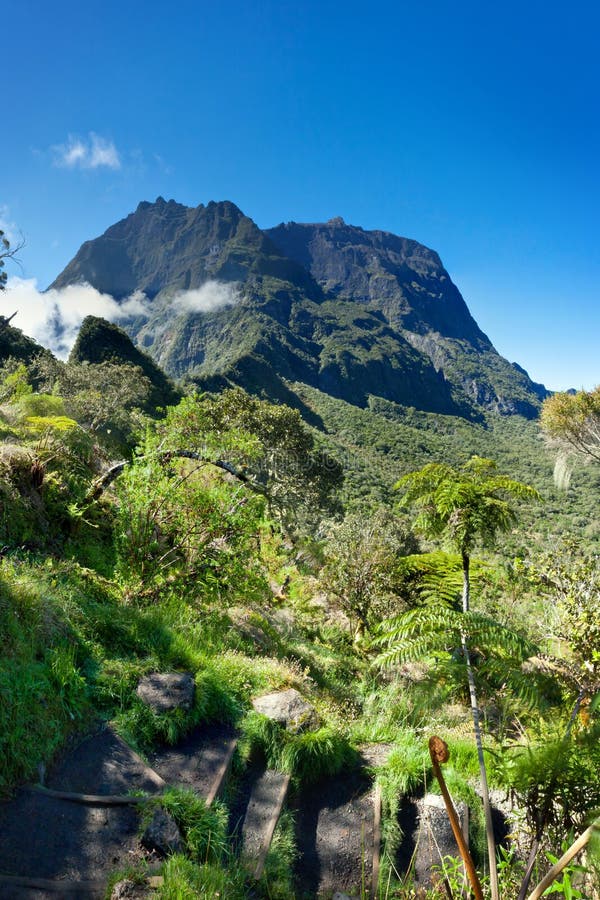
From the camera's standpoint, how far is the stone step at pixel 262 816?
2986 mm

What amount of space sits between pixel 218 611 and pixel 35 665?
276 centimetres

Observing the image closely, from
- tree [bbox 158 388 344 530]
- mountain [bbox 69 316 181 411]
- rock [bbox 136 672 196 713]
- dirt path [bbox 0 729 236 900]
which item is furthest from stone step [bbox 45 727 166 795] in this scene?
mountain [bbox 69 316 181 411]

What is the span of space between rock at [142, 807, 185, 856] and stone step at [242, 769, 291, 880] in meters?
0.63

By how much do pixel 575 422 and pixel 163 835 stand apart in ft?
62.3

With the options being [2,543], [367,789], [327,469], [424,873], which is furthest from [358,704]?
[327,469]

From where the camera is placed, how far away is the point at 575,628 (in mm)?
5555

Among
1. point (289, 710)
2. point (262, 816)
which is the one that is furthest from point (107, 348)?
point (262, 816)

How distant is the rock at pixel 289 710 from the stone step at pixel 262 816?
392 millimetres

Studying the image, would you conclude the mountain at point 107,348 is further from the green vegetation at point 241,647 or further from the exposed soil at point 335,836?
the exposed soil at point 335,836

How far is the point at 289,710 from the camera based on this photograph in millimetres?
4121

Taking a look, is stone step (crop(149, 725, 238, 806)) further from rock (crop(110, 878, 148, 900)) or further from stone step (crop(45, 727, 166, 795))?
rock (crop(110, 878, 148, 900))

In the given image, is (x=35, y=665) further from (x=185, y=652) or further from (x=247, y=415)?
(x=247, y=415)

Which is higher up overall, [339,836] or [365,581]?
[365,581]

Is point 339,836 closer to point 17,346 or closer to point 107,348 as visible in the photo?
point 17,346
